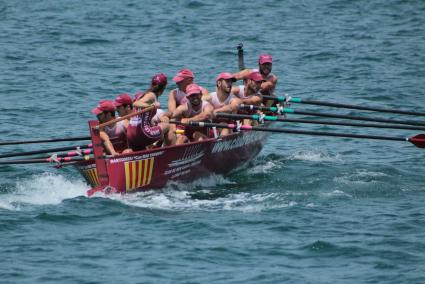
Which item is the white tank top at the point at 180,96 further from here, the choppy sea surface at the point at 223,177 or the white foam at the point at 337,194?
the white foam at the point at 337,194

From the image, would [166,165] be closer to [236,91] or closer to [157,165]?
[157,165]

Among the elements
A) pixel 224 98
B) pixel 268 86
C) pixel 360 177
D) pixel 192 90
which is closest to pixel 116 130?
pixel 192 90

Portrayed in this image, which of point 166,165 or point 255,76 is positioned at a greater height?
point 255,76

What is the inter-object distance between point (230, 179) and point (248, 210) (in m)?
3.21

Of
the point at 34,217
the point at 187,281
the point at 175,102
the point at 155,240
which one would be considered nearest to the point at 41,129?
the point at 175,102

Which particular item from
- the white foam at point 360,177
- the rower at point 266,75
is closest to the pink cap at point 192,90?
the white foam at point 360,177

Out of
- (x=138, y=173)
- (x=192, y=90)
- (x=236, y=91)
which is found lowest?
(x=138, y=173)

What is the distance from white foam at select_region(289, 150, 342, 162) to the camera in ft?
71.4

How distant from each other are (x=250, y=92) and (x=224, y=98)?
1176mm

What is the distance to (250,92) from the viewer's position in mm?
21109

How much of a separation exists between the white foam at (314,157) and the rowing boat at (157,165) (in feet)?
7.17

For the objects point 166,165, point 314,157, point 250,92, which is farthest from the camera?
point 314,157

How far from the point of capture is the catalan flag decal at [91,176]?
1784 centimetres

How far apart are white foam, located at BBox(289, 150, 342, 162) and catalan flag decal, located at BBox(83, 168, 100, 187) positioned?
5.55m
